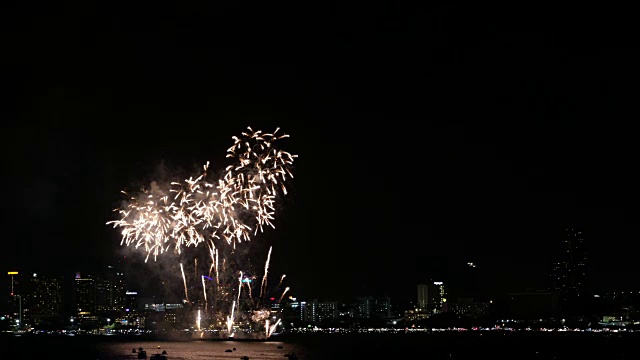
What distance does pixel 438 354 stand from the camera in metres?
101

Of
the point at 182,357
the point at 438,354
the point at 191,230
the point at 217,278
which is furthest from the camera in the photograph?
the point at 438,354

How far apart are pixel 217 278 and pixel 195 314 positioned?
2520cm

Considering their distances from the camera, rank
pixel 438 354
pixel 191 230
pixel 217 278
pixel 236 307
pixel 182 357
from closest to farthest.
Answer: pixel 191 230 → pixel 217 278 → pixel 236 307 → pixel 182 357 → pixel 438 354

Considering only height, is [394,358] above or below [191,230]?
below

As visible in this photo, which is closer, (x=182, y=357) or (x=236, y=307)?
(x=236, y=307)

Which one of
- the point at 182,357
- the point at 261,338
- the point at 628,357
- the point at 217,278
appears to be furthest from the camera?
the point at 261,338

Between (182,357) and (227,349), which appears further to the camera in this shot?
(227,349)

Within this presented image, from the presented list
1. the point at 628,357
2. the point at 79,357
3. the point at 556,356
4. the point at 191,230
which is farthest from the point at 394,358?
the point at 191,230

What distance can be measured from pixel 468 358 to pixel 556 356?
454 inches

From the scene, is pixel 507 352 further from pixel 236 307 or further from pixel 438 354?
pixel 236 307

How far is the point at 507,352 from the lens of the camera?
104 meters

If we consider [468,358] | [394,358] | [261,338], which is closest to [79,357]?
[261,338]

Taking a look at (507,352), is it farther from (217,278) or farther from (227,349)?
(217,278)

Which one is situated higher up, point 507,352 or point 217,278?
point 217,278
